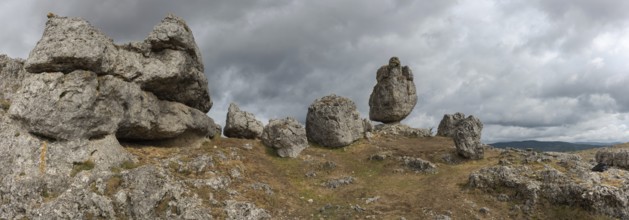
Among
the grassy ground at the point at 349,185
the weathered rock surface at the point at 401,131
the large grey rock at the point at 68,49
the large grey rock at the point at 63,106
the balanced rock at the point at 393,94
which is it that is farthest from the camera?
the balanced rock at the point at 393,94

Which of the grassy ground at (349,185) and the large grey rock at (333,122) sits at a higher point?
the large grey rock at (333,122)

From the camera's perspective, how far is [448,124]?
194ft

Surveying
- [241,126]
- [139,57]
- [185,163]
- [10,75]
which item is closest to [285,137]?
[241,126]

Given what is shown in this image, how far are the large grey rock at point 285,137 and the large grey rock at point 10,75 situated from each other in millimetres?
24410

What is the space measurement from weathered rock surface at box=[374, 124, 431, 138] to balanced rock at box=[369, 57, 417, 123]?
94.7 inches

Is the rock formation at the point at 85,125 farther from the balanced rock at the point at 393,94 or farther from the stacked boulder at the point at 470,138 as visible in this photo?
the balanced rock at the point at 393,94

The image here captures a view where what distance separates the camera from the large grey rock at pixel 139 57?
2844 cm

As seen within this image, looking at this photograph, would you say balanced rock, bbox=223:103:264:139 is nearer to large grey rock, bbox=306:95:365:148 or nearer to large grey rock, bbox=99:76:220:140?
large grey rock, bbox=99:76:220:140

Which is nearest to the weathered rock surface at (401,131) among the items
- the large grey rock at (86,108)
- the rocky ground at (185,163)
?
the rocky ground at (185,163)

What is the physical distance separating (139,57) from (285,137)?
17583 millimetres

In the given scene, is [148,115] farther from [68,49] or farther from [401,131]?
[401,131]

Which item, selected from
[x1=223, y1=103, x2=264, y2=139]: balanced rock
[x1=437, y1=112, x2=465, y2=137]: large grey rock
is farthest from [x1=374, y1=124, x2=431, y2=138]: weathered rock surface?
[x1=223, y1=103, x2=264, y2=139]: balanced rock

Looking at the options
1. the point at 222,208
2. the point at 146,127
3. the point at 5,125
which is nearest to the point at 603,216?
the point at 222,208

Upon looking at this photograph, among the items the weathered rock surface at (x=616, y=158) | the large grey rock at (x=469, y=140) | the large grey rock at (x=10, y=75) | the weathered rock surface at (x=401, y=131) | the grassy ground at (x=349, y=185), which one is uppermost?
the large grey rock at (x=10, y=75)
